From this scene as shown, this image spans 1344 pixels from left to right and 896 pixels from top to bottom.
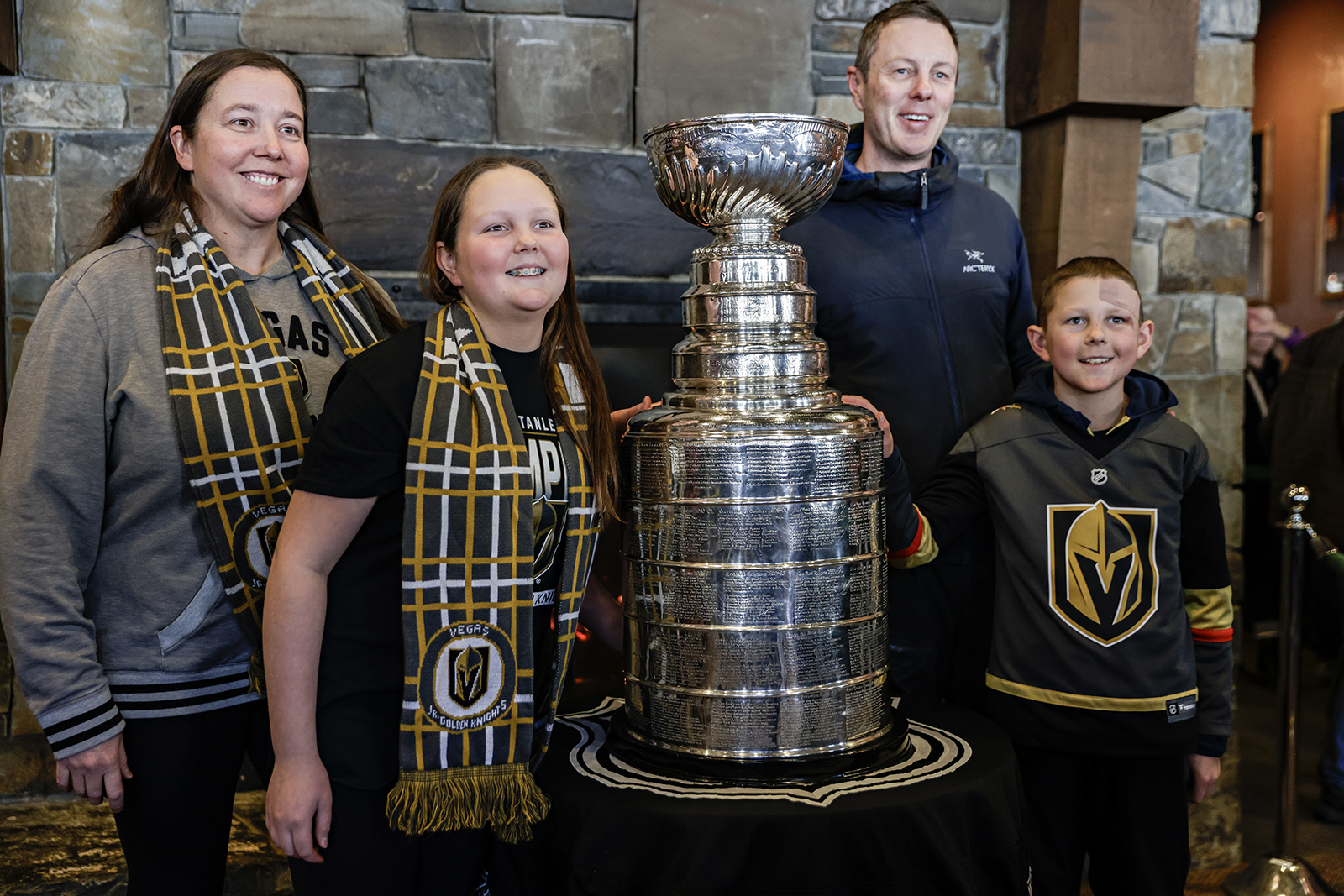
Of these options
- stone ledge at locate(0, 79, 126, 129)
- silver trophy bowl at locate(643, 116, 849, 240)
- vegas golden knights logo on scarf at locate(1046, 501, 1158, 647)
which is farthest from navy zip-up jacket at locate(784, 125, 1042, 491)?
stone ledge at locate(0, 79, 126, 129)

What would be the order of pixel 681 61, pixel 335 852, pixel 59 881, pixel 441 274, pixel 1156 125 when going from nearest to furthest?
pixel 335 852
pixel 441 274
pixel 59 881
pixel 681 61
pixel 1156 125

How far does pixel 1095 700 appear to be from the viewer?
1.87 meters

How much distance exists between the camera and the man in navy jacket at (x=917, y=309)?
6.97 ft

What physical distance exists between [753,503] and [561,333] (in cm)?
45

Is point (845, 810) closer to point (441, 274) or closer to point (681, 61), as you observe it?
point (441, 274)

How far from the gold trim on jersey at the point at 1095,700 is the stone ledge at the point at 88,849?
183 centimetres

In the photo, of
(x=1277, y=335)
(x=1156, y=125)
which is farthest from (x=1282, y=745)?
(x=1277, y=335)

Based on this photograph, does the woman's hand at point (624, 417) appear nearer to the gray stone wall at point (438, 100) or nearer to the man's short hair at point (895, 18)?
the man's short hair at point (895, 18)

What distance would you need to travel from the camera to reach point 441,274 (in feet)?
5.35

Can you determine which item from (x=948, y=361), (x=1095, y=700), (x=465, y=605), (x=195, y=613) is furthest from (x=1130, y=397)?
(x=195, y=613)

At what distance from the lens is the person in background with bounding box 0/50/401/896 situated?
1512mm

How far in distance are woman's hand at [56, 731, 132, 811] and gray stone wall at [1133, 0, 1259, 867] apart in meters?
2.77

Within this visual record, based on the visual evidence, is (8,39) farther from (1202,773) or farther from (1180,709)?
(1202,773)

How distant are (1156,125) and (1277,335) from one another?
91.2 inches
